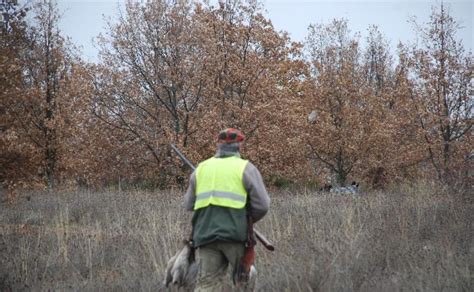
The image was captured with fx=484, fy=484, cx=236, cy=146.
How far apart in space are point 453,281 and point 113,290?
4.30 metres

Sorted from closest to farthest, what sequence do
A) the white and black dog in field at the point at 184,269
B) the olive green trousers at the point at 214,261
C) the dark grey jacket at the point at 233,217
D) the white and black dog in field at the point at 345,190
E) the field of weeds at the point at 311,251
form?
the dark grey jacket at the point at 233,217, the olive green trousers at the point at 214,261, the white and black dog in field at the point at 184,269, the field of weeds at the point at 311,251, the white and black dog in field at the point at 345,190

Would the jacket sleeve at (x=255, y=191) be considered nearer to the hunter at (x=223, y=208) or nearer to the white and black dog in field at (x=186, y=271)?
the hunter at (x=223, y=208)

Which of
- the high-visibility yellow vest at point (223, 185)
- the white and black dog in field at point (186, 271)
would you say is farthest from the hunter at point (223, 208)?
the white and black dog in field at point (186, 271)

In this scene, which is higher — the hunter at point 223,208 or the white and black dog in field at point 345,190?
the hunter at point 223,208

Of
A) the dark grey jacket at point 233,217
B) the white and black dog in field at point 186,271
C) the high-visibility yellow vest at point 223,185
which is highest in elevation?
the high-visibility yellow vest at point 223,185

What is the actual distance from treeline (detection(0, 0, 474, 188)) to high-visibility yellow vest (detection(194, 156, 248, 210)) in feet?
37.9

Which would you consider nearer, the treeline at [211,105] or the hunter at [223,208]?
the hunter at [223,208]

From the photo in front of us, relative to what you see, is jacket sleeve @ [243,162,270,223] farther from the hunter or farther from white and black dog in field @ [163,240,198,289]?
white and black dog in field @ [163,240,198,289]

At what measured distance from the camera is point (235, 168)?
5.16 meters

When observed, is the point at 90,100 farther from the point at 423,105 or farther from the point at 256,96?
the point at 423,105

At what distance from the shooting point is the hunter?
5.10m

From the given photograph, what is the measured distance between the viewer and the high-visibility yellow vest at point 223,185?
511 centimetres

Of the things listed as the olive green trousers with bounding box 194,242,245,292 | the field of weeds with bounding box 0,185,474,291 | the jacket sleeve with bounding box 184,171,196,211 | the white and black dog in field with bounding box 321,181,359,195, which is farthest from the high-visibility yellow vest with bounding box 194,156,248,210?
the white and black dog in field with bounding box 321,181,359,195

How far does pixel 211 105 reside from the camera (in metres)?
18.0
